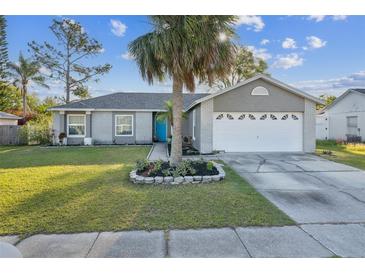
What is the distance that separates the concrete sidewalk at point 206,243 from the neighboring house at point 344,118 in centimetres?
1976

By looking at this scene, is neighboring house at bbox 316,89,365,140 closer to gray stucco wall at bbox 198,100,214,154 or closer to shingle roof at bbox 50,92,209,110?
shingle roof at bbox 50,92,209,110

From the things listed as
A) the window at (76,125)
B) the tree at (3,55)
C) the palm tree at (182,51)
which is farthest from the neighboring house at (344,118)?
the tree at (3,55)

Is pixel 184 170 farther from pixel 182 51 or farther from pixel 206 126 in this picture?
pixel 206 126

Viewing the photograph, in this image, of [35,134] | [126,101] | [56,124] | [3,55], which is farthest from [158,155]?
[3,55]

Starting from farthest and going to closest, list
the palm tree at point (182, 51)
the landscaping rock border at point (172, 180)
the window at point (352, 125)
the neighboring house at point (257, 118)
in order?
the window at point (352, 125), the neighboring house at point (257, 118), the palm tree at point (182, 51), the landscaping rock border at point (172, 180)

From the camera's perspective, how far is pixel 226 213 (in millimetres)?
4688

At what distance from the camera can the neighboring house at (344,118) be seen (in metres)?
19.7

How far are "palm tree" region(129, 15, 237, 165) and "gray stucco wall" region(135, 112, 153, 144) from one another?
32.3 feet

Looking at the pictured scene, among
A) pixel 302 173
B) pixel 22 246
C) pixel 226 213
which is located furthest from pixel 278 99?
pixel 22 246

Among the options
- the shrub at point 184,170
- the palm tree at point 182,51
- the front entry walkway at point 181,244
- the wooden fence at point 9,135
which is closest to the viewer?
the front entry walkway at point 181,244

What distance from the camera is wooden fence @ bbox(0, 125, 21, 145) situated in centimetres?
1888

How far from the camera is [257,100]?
43.2 ft

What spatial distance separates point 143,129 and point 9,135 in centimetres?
1077

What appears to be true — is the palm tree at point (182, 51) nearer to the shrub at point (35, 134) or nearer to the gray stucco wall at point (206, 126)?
the gray stucco wall at point (206, 126)
